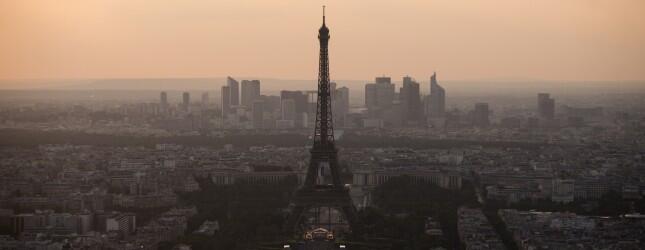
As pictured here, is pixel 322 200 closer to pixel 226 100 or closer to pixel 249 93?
pixel 249 93

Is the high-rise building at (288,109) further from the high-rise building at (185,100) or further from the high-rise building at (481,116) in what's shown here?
the high-rise building at (481,116)

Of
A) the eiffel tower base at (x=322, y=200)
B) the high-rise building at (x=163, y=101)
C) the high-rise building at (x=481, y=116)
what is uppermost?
the high-rise building at (x=163, y=101)

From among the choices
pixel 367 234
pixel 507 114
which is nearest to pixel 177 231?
pixel 367 234

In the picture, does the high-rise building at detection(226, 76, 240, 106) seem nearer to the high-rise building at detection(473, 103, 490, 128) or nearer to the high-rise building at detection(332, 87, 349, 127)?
the high-rise building at detection(332, 87, 349, 127)

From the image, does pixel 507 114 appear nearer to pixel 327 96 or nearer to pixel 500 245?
pixel 327 96

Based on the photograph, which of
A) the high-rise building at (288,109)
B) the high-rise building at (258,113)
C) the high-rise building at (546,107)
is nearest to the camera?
the high-rise building at (288,109)

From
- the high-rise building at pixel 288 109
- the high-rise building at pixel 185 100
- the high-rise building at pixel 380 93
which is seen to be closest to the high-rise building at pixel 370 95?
the high-rise building at pixel 380 93
